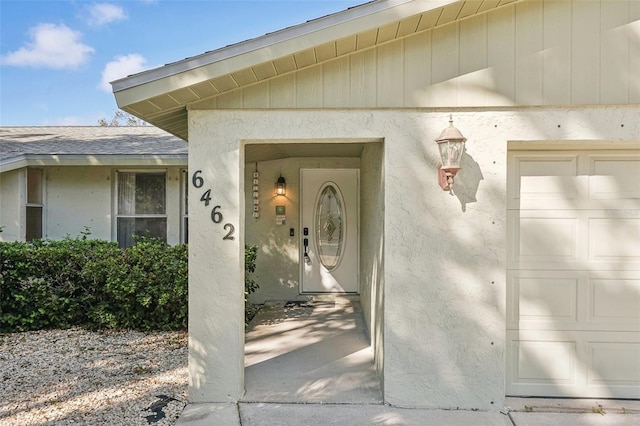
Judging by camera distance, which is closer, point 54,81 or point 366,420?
point 366,420

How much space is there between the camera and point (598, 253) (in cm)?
335

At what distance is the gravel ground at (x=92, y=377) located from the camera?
3.10m

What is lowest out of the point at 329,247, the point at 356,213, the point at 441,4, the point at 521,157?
the point at 329,247

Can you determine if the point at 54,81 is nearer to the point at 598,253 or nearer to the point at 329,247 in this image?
the point at 329,247

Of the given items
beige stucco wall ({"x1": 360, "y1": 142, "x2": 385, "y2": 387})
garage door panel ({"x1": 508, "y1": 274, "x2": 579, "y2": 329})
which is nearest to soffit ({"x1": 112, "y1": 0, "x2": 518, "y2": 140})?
beige stucco wall ({"x1": 360, "y1": 142, "x2": 385, "y2": 387})

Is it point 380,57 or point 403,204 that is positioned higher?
point 380,57

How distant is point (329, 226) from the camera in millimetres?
6953

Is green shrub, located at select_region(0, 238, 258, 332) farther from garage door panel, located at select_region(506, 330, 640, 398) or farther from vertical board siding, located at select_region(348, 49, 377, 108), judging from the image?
garage door panel, located at select_region(506, 330, 640, 398)

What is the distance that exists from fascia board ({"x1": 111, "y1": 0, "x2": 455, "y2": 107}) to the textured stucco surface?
14.9 inches

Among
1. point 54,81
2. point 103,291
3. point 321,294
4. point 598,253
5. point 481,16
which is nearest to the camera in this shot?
point 481,16

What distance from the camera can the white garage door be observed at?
10.9 feet

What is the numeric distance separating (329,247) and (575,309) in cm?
418

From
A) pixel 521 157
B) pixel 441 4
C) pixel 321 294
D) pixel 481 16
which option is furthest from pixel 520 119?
pixel 321 294

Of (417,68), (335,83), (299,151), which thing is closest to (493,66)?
(417,68)
